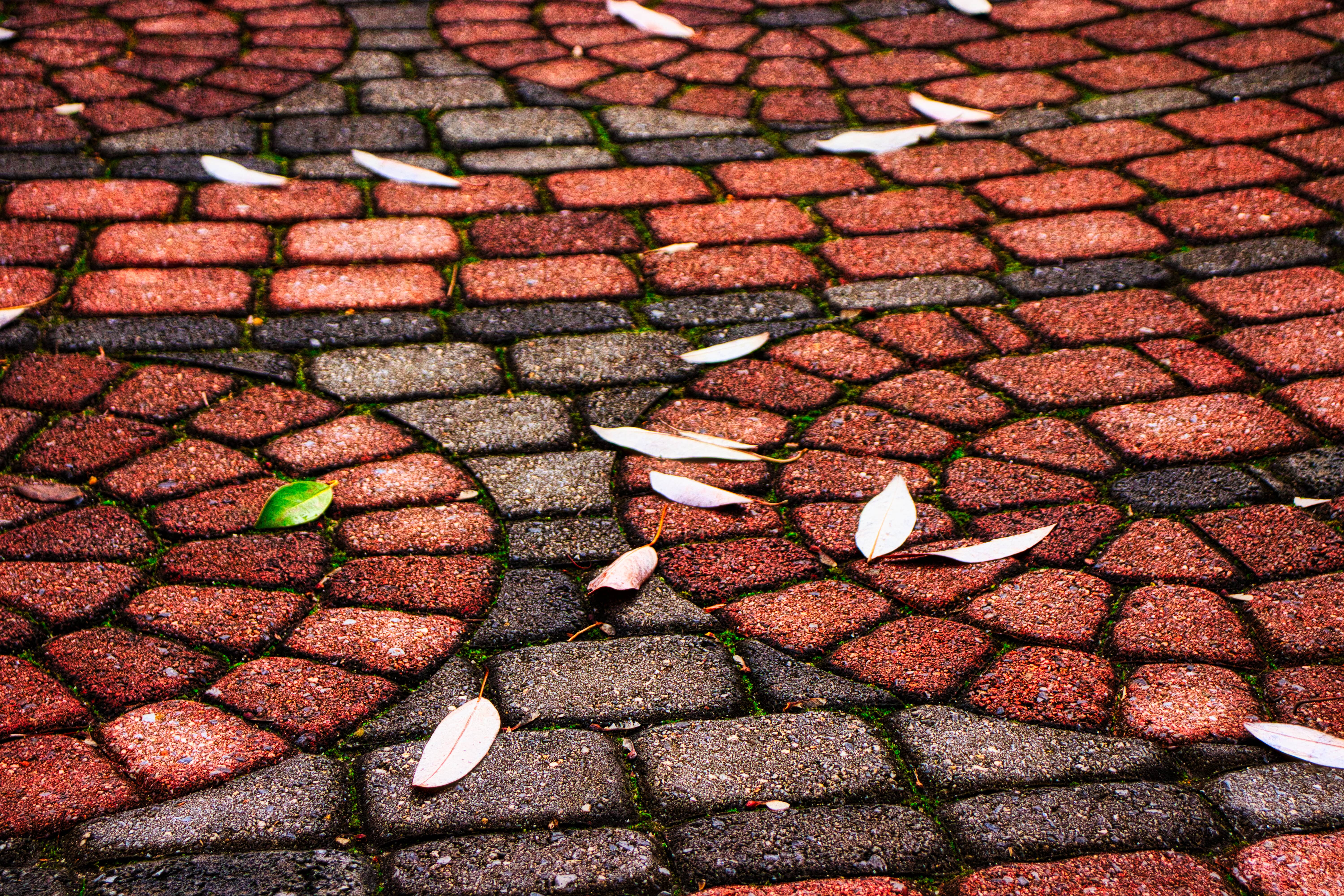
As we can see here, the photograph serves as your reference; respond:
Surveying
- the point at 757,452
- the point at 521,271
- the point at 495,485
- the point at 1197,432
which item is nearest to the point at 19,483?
the point at 495,485

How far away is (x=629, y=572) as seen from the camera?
1944 millimetres

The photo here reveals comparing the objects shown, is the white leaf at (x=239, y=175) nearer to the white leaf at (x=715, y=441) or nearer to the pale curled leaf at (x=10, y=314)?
the pale curled leaf at (x=10, y=314)

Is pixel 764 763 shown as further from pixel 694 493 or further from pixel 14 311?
pixel 14 311

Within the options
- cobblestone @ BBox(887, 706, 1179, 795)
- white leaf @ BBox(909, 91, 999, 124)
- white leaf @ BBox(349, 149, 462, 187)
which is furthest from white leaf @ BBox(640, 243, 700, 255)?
cobblestone @ BBox(887, 706, 1179, 795)

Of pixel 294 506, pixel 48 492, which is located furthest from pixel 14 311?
pixel 294 506

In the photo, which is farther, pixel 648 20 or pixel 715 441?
pixel 648 20

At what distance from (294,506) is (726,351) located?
955 mm

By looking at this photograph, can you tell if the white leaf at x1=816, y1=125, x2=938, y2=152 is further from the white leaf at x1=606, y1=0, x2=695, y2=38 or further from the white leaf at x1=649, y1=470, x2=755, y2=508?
the white leaf at x1=649, y1=470, x2=755, y2=508

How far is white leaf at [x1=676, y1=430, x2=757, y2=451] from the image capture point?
7.35 ft

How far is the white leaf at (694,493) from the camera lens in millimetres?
2117

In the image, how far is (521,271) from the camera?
2.77 meters

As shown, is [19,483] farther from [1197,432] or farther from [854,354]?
[1197,432]

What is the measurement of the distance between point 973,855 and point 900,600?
499 mm

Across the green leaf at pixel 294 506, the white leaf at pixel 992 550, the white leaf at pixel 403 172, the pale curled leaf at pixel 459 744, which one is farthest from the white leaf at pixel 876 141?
the pale curled leaf at pixel 459 744
